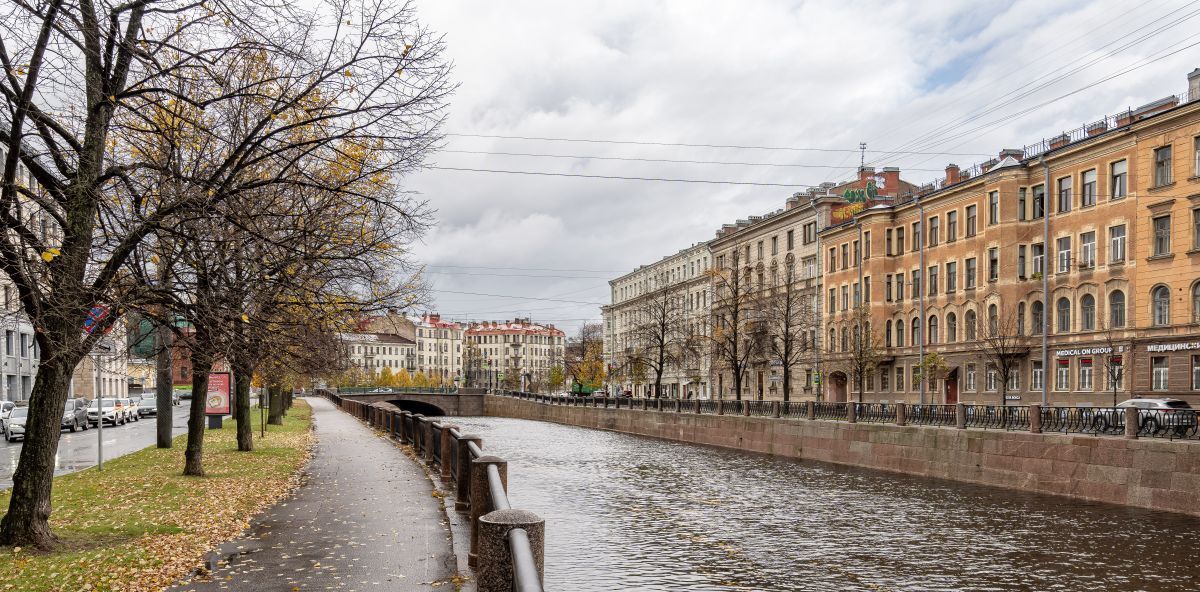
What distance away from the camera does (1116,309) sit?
4228 centimetres

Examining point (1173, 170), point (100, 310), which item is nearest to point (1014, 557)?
point (100, 310)

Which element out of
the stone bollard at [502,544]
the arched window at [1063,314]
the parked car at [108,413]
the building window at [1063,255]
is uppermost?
the building window at [1063,255]

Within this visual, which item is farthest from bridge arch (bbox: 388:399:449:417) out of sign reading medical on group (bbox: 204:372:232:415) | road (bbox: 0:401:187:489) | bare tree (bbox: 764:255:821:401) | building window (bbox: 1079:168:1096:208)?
building window (bbox: 1079:168:1096:208)

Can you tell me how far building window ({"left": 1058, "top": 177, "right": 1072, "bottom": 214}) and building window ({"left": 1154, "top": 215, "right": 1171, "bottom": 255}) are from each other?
5.82 meters

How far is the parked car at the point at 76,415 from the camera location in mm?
41406

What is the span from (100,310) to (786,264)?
6388 cm

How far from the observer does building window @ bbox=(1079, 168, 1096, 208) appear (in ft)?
145

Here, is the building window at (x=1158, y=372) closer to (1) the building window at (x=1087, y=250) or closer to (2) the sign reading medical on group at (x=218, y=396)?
(1) the building window at (x=1087, y=250)

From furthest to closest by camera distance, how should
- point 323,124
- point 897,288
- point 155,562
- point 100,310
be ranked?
1. point 897,288
2. point 323,124
3. point 100,310
4. point 155,562

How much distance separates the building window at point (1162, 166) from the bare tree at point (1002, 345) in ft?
29.9

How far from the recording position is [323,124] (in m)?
12.9

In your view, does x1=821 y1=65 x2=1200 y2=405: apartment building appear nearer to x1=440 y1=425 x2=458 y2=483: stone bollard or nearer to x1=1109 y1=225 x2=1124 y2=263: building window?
x1=1109 y1=225 x2=1124 y2=263: building window

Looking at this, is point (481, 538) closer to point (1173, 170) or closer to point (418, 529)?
point (418, 529)

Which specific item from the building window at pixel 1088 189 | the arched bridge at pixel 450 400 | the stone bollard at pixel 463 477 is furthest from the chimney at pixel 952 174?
the arched bridge at pixel 450 400
